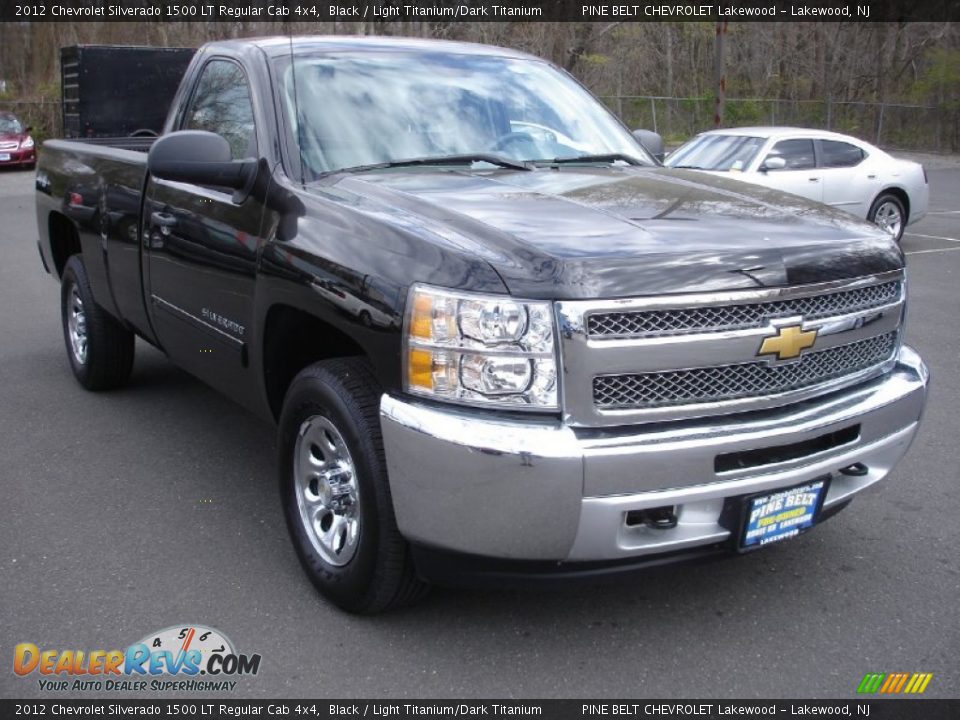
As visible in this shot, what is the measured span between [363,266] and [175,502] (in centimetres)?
192

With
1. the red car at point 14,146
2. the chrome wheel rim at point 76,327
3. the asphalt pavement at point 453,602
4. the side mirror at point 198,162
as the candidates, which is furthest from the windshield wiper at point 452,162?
the red car at point 14,146

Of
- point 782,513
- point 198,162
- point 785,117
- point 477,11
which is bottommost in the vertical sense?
point 782,513

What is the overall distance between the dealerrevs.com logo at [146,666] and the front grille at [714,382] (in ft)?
4.73

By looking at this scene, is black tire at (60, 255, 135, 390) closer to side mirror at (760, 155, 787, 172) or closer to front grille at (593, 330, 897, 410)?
front grille at (593, 330, 897, 410)

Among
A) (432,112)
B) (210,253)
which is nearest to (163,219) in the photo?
(210,253)

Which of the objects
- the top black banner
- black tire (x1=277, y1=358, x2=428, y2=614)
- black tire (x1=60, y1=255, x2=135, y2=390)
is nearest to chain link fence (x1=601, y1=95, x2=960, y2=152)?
the top black banner

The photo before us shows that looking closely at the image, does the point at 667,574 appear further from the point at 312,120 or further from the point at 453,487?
the point at 312,120

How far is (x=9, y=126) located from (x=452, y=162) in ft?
81.4

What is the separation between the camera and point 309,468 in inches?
143

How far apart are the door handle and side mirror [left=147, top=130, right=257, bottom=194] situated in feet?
2.25

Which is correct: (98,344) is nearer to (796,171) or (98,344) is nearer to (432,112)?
(432,112)

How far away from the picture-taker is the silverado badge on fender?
9.93 ft

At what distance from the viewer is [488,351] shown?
2.83m
